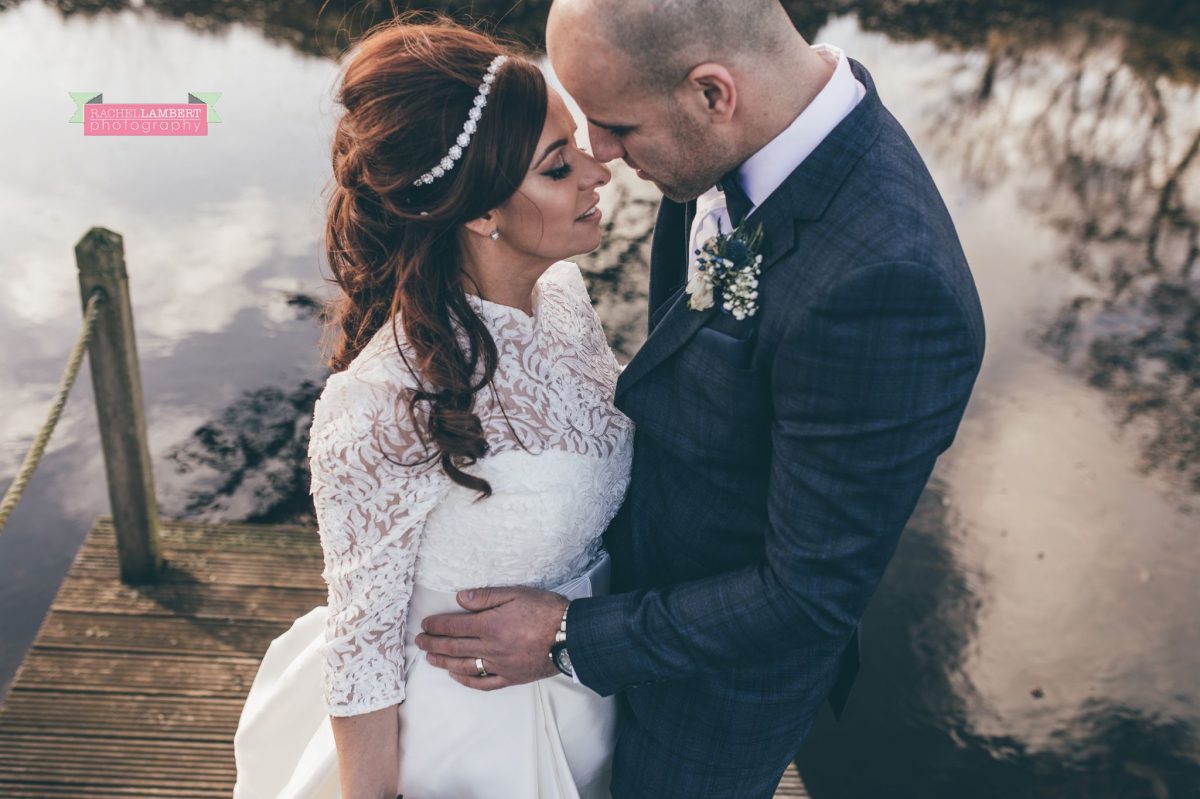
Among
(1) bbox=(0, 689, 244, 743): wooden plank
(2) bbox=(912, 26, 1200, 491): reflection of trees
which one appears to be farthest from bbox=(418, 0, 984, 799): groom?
(2) bbox=(912, 26, 1200, 491): reflection of trees

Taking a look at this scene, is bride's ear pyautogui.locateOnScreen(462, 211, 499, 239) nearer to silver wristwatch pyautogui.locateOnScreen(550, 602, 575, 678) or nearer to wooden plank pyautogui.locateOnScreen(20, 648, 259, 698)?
silver wristwatch pyautogui.locateOnScreen(550, 602, 575, 678)

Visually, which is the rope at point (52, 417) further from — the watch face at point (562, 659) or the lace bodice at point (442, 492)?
the watch face at point (562, 659)

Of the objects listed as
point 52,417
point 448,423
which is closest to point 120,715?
point 52,417

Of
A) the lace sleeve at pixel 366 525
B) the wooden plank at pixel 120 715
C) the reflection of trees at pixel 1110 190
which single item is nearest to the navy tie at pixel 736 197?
the lace sleeve at pixel 366 525

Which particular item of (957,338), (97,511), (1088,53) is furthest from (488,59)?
(1088,53)

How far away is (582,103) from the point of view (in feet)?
5.70

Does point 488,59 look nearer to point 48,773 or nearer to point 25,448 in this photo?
point 48,773

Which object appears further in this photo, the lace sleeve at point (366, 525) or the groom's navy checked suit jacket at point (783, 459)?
the lace sleeve at point (366, 525)

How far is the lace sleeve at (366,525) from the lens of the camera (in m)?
1.73

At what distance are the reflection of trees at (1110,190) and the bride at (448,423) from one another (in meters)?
5.83

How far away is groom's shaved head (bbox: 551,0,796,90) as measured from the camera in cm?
155

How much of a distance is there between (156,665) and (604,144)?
2.77 meters

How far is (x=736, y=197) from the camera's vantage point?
1742 mm

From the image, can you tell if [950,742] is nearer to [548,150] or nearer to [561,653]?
[561,653]
